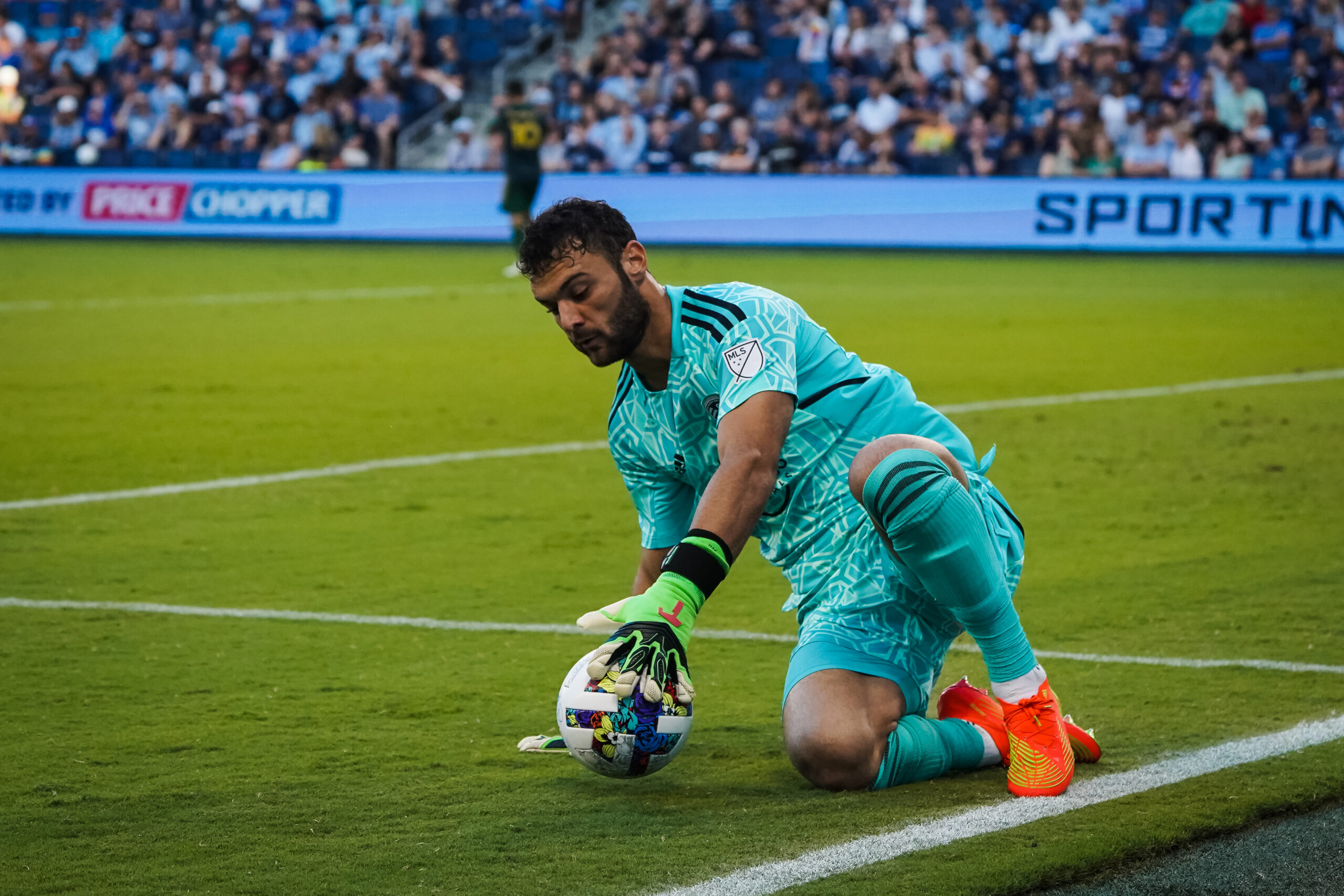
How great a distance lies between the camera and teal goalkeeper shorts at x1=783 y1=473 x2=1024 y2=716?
3646mm

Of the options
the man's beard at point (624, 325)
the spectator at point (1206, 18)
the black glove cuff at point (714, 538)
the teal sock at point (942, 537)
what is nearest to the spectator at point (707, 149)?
the spectator at point (1206, 18)

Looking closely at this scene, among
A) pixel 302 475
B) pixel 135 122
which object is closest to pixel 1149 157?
pixel 302 475

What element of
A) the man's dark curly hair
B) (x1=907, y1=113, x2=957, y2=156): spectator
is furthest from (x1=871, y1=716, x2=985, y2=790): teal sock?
(x1=907, y1=113, x2=957, y2=156): spectator

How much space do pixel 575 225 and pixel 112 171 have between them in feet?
67.8

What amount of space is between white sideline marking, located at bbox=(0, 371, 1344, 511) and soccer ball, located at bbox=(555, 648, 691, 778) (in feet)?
13.8

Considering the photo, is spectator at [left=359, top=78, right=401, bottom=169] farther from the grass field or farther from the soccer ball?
the soccer ball

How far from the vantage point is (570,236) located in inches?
→ 134

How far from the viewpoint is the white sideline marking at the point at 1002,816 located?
303 centimetres

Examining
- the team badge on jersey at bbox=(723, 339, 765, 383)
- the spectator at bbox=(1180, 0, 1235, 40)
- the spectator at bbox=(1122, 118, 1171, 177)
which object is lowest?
the spectator at bbox=(1122, 118, 1171, 177)

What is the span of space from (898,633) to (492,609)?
1957 millimetres

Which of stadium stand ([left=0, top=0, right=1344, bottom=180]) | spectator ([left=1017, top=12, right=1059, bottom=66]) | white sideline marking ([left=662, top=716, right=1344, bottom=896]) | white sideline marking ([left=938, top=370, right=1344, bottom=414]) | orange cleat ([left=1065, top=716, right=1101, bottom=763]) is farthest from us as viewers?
spectator ([left=1017, top=12, right=1059, bottom=66])

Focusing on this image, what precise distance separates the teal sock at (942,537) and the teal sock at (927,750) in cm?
26

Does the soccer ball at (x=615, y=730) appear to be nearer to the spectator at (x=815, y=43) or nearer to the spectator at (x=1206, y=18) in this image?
the spectator at (x=1206, y=18)

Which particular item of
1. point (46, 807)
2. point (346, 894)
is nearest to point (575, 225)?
Answer: point (346, 894)
